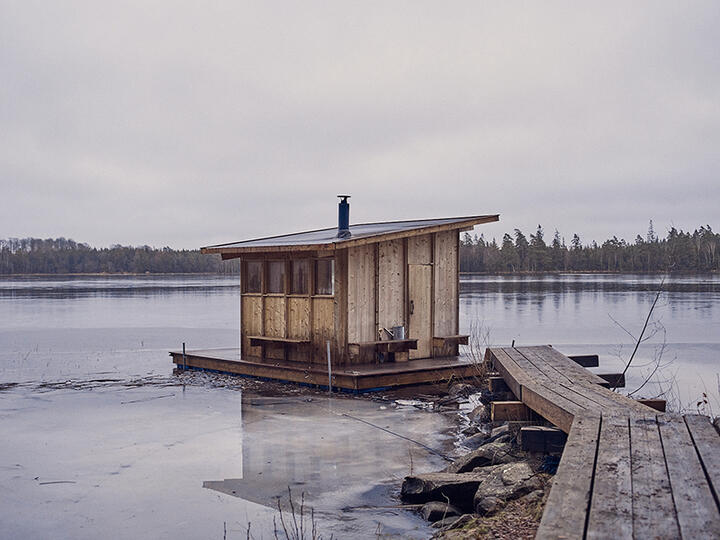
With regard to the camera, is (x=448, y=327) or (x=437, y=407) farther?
(x=448, y=327)

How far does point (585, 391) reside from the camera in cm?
818

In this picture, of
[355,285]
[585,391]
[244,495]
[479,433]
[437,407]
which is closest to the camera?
[244,495]

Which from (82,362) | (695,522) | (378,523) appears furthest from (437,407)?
(82,362)

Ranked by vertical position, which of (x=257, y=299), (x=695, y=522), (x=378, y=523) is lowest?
(x=378, y=523)

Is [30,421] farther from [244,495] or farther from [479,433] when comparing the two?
[479,433]

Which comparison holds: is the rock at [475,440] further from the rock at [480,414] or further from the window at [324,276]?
the window at [324,276]

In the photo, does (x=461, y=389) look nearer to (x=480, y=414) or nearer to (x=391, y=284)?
(x=480, y=414)

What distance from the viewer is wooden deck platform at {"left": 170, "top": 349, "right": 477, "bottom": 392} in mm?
12641

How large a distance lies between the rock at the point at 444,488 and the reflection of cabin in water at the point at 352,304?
18.4 ft

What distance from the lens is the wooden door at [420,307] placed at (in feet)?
47.4

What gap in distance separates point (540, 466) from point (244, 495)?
2.85 m

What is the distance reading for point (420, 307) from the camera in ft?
47.9

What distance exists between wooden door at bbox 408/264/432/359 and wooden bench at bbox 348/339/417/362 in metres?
0.42

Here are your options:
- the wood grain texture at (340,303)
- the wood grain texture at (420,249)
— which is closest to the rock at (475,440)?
the wood grain texture at (340,303)
